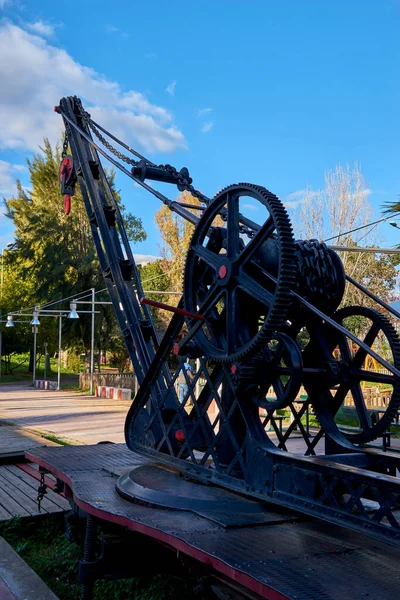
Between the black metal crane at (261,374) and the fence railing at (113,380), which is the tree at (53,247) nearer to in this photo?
the fence railing at (113,380)

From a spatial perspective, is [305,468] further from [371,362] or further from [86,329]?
[86,329]

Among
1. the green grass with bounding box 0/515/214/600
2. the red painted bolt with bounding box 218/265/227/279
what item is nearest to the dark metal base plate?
the green grass with bounding box 0/515/214/600

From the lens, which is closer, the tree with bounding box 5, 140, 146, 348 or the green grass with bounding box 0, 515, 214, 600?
the green grass with bounding box 0, 515, 214, 600

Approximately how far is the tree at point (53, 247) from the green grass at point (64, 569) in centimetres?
2827

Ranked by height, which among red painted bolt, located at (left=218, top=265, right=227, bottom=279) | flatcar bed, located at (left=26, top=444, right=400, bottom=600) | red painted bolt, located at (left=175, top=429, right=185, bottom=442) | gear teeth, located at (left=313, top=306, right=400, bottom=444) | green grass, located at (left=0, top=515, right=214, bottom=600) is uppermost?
red painted bolt, located at (left=218, top=265, right=227, bottom=279)

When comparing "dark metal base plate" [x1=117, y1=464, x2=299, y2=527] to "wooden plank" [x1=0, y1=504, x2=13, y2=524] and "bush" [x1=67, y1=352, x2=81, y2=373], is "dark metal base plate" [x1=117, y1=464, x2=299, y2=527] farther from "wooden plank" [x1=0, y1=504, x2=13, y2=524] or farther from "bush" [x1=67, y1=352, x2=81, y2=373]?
"bush" [x1=67, y1=352, x2=81, y2=373]

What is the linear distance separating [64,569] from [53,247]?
31.3 meters

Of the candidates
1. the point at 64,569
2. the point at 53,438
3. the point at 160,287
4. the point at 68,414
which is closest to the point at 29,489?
the point at 64,569

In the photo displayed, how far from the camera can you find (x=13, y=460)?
371 inches

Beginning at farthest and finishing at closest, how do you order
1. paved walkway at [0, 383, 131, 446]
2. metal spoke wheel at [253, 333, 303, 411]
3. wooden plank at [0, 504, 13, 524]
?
paved walkway at [0, 383, 131, 446] → wooden plank at [0, 504, 13, 524] → metal spoke wheel at [253, 333, 303, 411]

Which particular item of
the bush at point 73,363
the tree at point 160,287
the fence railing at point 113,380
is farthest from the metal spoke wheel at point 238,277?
the bush at point 73,363

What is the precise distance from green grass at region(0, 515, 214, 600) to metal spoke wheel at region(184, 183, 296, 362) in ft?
5.95

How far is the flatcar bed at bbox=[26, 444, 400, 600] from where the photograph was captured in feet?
9.34

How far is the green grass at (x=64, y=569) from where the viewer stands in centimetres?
550
